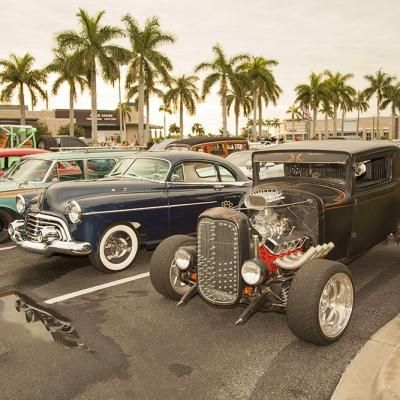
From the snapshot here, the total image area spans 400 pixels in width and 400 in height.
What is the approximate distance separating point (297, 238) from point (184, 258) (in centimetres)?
126

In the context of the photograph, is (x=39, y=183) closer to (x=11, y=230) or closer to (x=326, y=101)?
(x=11, y=230)

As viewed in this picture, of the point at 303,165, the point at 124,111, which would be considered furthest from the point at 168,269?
the point at 124,111

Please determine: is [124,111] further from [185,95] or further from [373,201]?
[373,201]

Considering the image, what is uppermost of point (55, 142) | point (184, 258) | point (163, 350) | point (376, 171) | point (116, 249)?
point (55, 142)

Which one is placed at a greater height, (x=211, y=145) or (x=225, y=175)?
(x=211, y=145)

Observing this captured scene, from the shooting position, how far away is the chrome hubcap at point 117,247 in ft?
21.4

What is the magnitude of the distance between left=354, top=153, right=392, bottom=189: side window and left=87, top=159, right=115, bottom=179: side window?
16.9 feet

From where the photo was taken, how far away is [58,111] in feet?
305

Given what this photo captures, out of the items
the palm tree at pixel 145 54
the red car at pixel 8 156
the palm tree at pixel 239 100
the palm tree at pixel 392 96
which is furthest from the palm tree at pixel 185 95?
the red car at pixel 8 156

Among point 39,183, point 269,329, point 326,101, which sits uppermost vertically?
point 326,101

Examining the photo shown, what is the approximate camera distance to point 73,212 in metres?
6.19

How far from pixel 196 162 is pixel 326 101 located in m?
52.0

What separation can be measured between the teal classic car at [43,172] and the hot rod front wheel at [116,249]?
2.61 meters

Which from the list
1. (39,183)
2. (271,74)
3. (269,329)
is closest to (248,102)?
(271,74)
